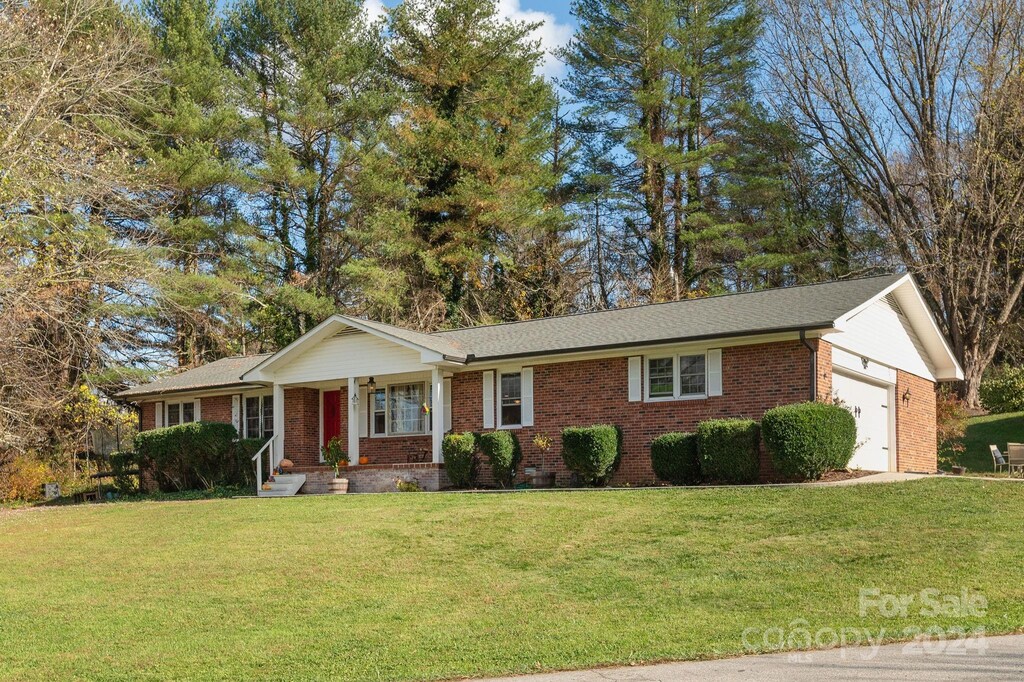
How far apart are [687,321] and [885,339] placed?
16.0 feet

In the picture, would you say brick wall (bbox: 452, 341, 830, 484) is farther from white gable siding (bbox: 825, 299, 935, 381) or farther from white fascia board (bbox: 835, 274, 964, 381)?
white fascia board (bbox: 835, 274, 964, 381)

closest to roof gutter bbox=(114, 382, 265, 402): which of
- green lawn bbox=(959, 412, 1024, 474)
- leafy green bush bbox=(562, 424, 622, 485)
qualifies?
leafy green bush bbox=(562, 424, 622, 485)

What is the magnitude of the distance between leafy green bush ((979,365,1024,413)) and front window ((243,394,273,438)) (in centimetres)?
2306

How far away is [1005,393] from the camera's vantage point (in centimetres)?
3212

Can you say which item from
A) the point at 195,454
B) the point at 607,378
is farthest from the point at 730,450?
the point at 195,454

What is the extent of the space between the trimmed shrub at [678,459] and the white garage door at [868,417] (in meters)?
3.48

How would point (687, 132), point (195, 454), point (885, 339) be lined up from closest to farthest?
point (885, 339) → point (195, 454) → point (687, 132)

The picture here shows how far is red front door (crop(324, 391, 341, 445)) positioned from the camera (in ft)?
87.5

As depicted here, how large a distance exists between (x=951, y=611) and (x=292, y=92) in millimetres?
32046

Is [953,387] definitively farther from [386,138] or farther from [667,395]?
[386,138]

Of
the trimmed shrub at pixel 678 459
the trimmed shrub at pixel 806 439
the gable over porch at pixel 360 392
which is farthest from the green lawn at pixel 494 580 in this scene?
the gable over porch at pixel 360 392

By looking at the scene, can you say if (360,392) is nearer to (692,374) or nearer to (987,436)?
(692,374)

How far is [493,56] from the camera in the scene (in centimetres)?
3819

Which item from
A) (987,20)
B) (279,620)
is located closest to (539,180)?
(987,20)
